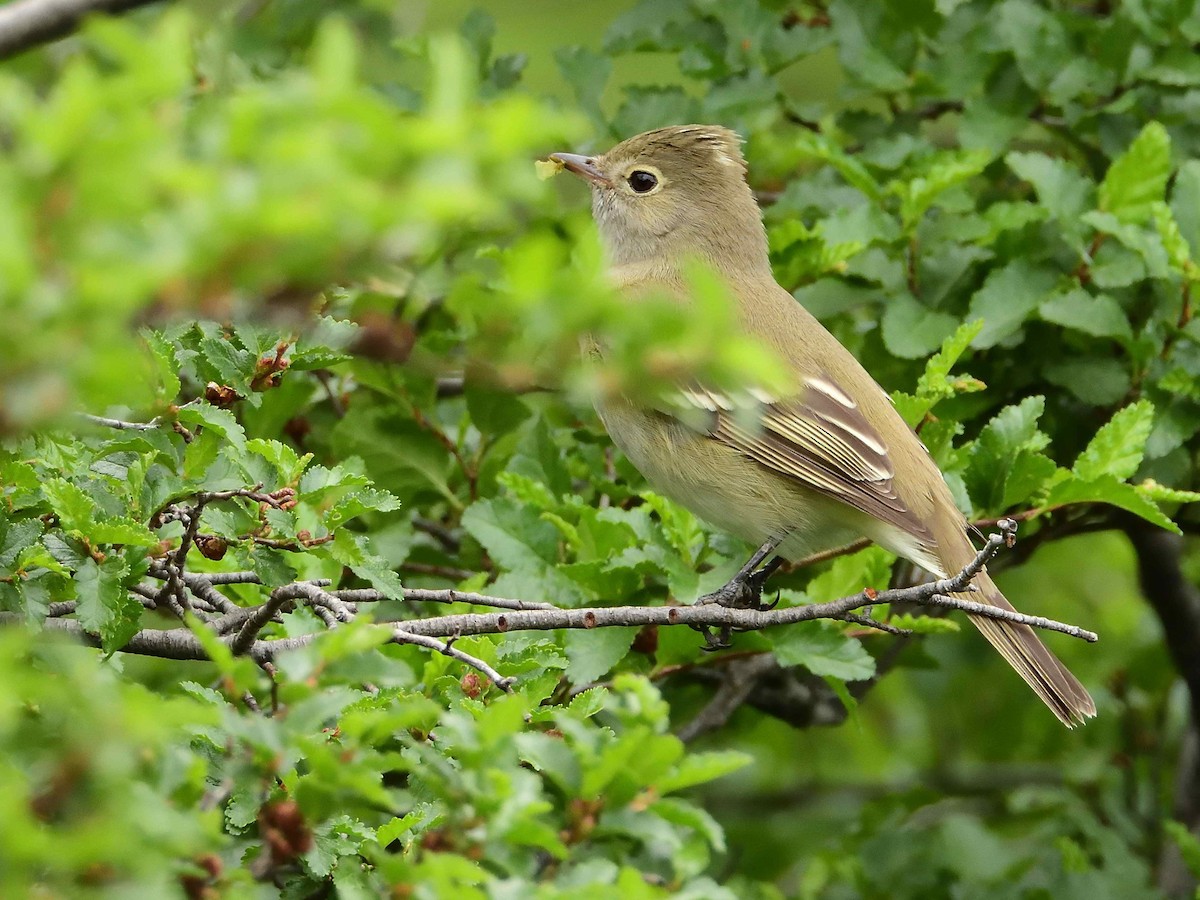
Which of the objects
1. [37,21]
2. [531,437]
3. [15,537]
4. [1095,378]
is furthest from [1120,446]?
[37,21]

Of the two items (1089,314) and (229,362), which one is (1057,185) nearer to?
(1089,314)

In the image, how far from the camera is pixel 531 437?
14.0ft

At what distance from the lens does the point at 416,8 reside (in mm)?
7277

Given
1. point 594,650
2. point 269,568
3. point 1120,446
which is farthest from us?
point 1120,446

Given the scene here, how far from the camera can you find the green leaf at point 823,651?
361 centimetres

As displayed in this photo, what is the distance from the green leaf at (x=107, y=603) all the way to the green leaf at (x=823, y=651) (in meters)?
1.58

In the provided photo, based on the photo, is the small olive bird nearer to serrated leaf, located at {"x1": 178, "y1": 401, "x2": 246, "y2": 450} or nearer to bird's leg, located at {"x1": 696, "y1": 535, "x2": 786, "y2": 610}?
bird's leg, located at {"x1": 696, "y1": 535, "x2": 786, "y2": 610}

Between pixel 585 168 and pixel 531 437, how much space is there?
161cm

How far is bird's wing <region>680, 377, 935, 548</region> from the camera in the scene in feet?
14.4

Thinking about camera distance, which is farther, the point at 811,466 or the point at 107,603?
the point at 811,466

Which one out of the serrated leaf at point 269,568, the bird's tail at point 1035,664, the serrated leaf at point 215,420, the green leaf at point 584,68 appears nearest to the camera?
the serrated leaf at point 215,420

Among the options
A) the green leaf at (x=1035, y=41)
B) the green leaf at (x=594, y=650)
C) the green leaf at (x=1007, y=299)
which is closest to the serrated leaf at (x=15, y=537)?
the green leaf at (x=594, y=650)

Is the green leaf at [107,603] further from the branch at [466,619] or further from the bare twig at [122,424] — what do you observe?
the bare twig at [122,424]

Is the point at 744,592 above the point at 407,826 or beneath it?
beneath
